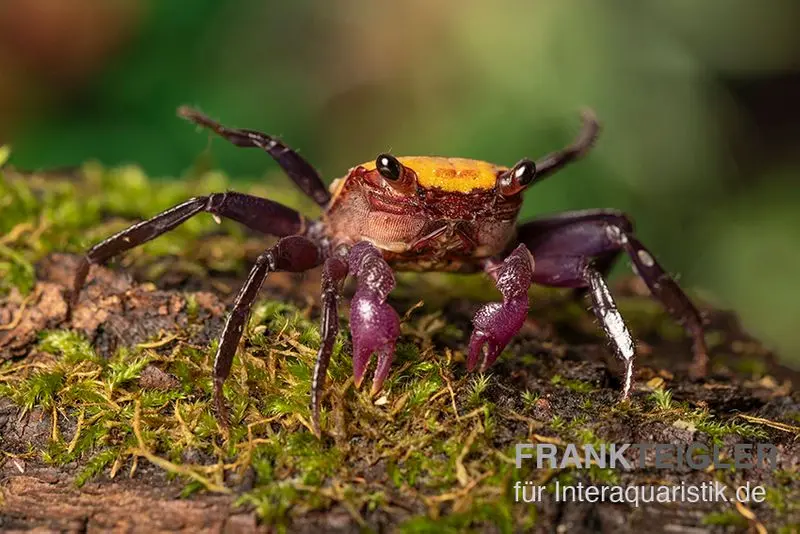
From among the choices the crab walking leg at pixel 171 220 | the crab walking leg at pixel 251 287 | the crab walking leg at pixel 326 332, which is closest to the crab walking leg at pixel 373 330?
the crab walking leg at pixel 326 332

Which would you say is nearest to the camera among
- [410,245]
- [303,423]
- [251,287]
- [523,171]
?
[303,423]

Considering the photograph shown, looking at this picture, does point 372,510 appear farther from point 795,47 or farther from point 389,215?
point 795,47

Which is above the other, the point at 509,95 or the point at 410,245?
the point at 509,95

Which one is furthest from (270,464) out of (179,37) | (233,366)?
(179,37)

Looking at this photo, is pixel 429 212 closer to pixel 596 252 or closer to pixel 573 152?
pixel 596 252

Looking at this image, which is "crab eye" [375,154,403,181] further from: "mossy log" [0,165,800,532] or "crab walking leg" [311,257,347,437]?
"mossy log" [0,165,800,532]

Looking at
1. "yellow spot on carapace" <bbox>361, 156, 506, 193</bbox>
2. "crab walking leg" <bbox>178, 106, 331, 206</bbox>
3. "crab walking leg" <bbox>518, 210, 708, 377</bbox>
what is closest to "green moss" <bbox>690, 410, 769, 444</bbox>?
"crab walking leg" <bbox>518, 210, 708, 377</bbox>

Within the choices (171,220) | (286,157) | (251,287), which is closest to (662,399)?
(251,287)
